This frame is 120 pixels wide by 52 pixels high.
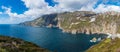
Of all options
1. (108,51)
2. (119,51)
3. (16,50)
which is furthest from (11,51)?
(108,51)

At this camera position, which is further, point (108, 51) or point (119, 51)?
point (108, 51)

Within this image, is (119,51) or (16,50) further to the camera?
(119,51)

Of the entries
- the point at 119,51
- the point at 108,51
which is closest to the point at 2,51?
the point at 119,51

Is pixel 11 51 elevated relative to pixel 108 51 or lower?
elevated

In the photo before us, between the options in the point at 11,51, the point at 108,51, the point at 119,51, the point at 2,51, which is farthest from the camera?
the point at 108,51

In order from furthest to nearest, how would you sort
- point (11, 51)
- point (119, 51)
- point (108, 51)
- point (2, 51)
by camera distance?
1. point (108, 51)
2. point (119, 51)
3. point (11, 51)
4. point (2, 51)

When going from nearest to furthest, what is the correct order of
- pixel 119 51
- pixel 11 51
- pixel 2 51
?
1. pixel 2 51
2. pixel 11 51
3. pixel 119 51

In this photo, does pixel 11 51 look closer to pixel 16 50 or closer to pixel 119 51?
pixel 16 50

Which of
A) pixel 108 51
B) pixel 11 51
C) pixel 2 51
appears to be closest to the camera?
pixel 2 51

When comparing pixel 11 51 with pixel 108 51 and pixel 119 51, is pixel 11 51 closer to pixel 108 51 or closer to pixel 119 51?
pixel 119 51
